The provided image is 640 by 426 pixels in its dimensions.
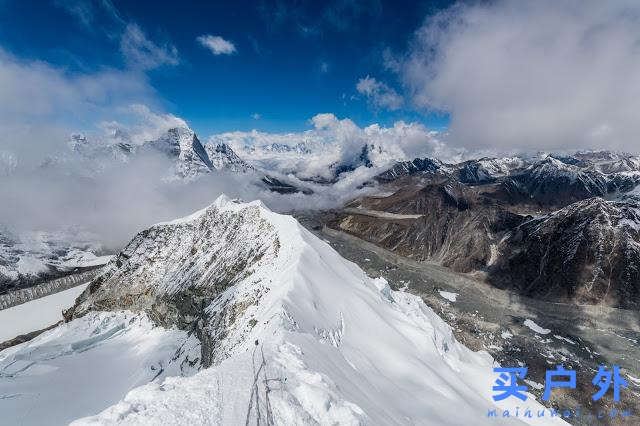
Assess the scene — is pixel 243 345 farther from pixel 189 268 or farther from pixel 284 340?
pixel 189 268

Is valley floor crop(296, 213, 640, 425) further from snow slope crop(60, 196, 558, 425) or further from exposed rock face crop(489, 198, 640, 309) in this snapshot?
snow slope crop(60, 196, 558, 425)

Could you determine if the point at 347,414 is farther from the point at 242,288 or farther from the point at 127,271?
the point at 127,271

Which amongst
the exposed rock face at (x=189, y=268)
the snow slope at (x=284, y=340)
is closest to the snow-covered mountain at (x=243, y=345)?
the snow slope at (x=284, y=340)

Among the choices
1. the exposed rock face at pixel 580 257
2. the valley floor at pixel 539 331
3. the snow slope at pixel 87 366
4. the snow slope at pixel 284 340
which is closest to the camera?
the snow slope at pixel 284 340

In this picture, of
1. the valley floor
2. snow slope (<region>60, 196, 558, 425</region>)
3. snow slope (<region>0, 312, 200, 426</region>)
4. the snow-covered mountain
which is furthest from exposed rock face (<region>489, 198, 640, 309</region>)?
snow slope (<region>0, 312, 200, 426</region>)

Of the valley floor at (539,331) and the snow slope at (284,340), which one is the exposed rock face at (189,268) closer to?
the snow slope at (284,340)

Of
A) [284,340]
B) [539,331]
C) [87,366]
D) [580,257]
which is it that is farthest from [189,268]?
[580,257]
